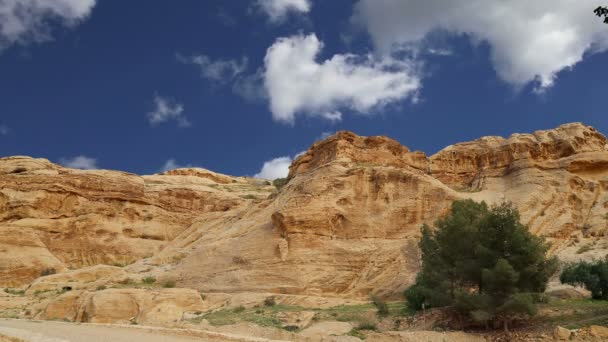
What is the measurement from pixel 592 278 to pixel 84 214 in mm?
49061

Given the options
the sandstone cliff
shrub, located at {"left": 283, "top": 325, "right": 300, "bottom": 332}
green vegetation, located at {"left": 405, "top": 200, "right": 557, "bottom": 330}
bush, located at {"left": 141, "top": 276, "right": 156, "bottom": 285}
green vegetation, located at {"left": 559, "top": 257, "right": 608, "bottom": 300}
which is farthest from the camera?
bush, located at {"left": 141, "top": 276, "right": 156, "bottom": 285}

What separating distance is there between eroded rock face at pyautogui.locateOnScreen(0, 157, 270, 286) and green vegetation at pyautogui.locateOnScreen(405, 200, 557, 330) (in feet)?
130

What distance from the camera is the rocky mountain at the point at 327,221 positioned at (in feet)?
113

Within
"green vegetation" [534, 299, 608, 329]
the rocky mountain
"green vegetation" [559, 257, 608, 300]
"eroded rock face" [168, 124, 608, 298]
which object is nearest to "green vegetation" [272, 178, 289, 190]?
the rocky mountain

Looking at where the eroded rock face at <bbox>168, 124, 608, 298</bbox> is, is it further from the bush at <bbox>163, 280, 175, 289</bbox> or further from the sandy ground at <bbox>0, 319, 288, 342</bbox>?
the sandy ground at <bbox>0, 319, 288, 342</bbox>

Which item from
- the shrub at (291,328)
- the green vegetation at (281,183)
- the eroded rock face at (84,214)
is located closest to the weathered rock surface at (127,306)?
the shrub at (291,328)

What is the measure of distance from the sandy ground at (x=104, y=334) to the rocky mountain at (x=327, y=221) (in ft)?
22.6

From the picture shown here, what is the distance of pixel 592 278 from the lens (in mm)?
23516

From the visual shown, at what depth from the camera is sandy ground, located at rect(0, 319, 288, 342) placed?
18734 mm

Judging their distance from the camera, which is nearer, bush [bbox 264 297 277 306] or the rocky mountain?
bush [bbox 264 297 277 306]

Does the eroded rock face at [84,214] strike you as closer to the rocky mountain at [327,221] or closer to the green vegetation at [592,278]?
the rocky mountain at [327,221]

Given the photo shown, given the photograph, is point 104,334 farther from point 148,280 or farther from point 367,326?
point 148,280

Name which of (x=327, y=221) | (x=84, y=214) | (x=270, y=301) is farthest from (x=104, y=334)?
(x=84, y=214)

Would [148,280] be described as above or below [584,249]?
below
